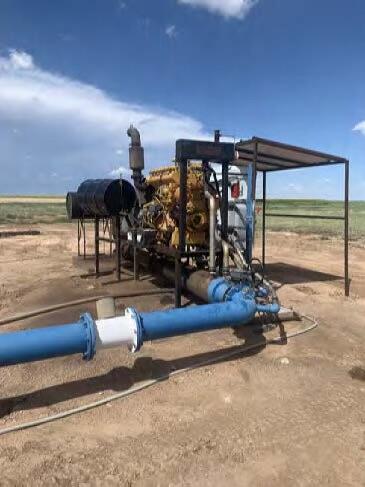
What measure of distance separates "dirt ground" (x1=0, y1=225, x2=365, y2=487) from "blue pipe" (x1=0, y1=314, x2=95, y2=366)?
0.54 metres

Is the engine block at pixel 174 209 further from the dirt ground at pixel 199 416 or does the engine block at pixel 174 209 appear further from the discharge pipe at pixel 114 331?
the discharge pipe at pixel 114 331

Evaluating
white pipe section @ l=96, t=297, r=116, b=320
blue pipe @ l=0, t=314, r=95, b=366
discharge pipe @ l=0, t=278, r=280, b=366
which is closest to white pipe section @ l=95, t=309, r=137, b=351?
discharge pipe @ l=0, t=278, r=280, b=366

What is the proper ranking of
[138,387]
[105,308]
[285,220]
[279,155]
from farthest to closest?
1. [285,220]
2. [279,155]
3. [105,308]
4. [138,387]

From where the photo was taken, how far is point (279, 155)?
8672mm

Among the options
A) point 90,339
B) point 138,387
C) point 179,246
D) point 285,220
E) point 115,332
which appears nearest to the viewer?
point 90,339

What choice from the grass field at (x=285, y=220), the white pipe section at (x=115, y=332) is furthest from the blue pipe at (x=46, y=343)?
the grass field at (x=285, y=220)

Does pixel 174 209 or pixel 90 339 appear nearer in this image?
pixel 90 339

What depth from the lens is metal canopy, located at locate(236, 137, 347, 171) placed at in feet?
24.4

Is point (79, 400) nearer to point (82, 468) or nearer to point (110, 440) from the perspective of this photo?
point (110, 440)

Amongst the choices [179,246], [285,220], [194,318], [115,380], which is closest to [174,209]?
[179,246]

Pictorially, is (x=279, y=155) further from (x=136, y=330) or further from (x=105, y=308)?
(x=136, y=330)

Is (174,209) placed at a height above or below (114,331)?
above

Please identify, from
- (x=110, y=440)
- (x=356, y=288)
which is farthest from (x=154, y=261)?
(x=110, y=440)

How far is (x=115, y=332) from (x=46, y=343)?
2.07ft
